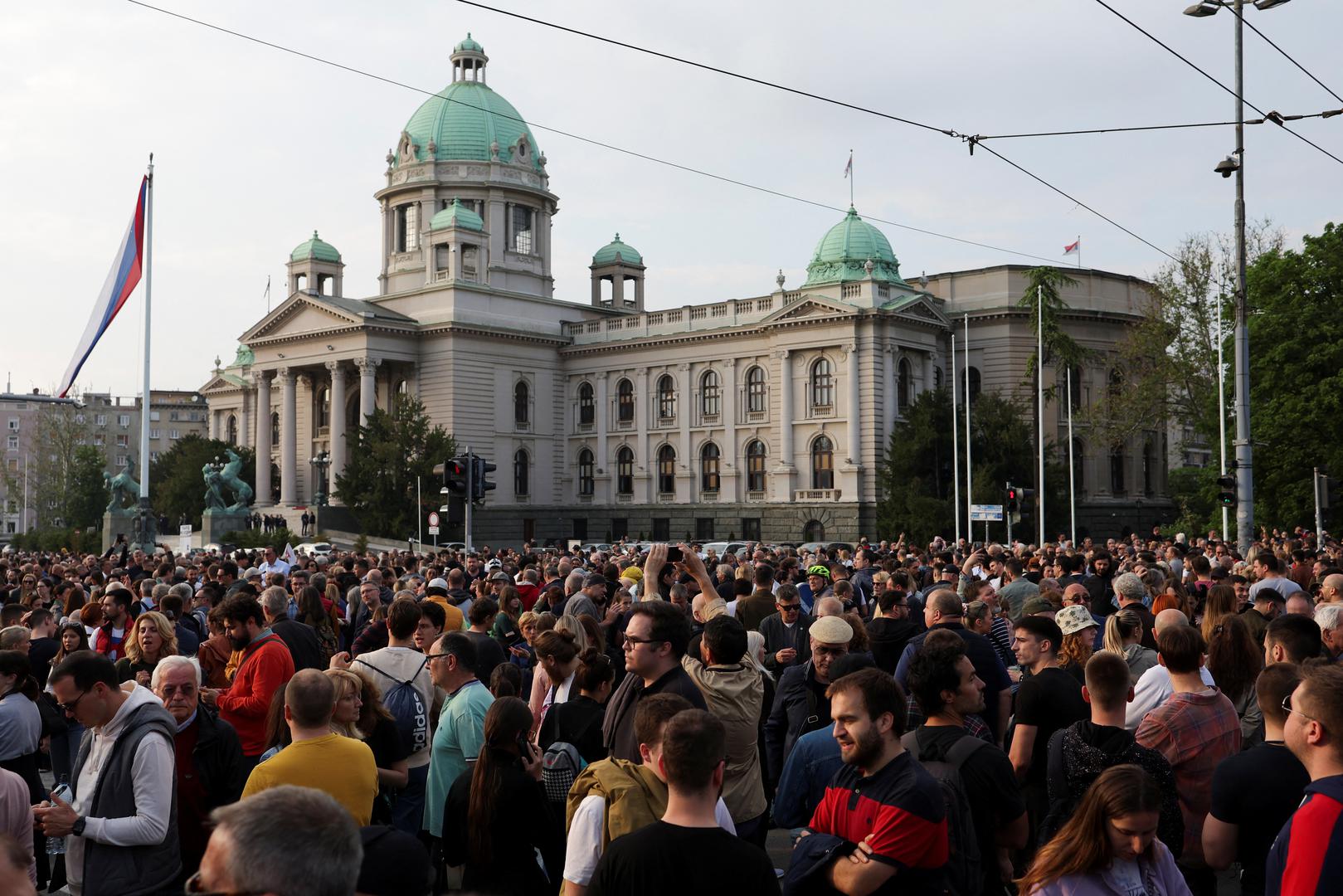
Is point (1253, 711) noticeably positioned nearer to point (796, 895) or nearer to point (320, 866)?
point (796, 895)

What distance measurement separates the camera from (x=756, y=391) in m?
65.6

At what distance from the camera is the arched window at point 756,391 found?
2569 inches

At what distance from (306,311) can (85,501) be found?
3326cm

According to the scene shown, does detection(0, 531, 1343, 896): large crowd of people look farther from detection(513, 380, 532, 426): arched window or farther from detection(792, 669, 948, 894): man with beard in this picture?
detection(513, 380, 532, 426): arched window

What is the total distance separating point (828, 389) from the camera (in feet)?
203

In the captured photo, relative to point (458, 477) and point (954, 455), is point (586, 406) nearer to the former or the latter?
point (954, 455)

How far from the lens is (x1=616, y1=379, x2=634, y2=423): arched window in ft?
235

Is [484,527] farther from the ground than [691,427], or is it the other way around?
[691,427]

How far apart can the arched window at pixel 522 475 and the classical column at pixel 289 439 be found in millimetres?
12653

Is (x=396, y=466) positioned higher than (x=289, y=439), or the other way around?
(x=289, y=439)

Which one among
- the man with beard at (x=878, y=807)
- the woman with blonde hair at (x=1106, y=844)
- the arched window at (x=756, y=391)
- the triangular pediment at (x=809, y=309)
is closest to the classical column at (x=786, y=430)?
the triangular pediment at (x=809, y=309)

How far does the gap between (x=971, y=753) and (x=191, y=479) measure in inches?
3170

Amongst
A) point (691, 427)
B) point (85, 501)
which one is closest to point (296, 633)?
point (691, 427)

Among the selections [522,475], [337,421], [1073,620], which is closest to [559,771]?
[1073,620]
